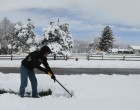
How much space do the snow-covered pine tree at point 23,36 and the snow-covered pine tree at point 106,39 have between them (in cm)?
1942

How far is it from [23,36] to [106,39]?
2109 centimetres

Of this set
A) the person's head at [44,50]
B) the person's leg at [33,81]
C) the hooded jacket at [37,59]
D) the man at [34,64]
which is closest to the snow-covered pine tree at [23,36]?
the person's leg at [33,81]

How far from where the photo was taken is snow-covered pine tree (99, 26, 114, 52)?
7475cm

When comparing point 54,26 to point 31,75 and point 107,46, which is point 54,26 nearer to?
point 31,75

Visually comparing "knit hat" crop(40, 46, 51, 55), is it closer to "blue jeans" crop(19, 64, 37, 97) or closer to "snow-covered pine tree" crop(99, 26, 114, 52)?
"blue jeans" crop(19, 64, 37, 97)

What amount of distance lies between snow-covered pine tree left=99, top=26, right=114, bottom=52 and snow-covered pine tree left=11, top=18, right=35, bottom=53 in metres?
19.4

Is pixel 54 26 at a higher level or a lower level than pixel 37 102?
higher

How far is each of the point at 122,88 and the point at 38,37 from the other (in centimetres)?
2604

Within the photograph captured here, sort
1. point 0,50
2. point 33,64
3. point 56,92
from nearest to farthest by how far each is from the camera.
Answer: point 33,64 < point 56,92 < point 0,50

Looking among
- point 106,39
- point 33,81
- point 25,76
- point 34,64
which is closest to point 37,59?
point 34,64

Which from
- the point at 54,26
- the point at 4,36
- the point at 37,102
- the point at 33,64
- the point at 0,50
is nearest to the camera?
the point at 37,102

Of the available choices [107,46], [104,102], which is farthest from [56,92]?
[107,46]

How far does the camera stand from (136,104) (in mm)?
7562

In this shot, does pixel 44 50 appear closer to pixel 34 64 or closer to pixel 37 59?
pixel 37 59
